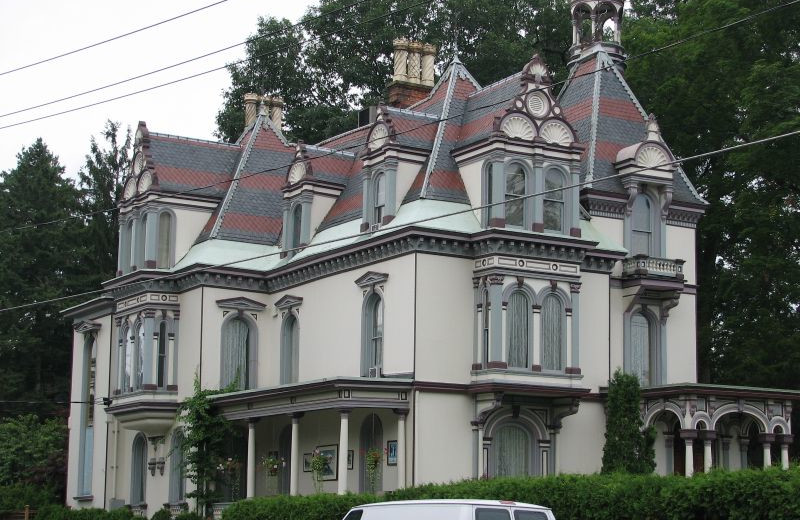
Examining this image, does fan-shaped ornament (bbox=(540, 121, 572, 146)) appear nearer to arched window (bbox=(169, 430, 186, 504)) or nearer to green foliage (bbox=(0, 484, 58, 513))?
arched window (bbox=(169, 430, 186, 504))

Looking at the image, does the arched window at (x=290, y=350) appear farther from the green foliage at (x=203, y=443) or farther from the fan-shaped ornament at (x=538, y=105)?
the fan-shaped ornament at (x=538, y=105)

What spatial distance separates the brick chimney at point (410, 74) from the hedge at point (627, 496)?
61.8ft

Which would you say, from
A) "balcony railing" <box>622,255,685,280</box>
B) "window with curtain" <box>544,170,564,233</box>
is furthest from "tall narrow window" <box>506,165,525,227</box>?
"balcony railing" <box>622,255,685,280</box>

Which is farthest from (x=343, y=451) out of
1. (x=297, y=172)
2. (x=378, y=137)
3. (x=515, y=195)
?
(x=297, y=172)

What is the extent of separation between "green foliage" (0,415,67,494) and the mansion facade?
217 inches

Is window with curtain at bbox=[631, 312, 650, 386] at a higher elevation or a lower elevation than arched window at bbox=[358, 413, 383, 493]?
higher

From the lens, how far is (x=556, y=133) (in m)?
41.7

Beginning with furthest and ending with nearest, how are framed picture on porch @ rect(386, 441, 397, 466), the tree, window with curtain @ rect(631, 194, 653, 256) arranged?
window with curtain @ rect(631, 194, 653, 256) → the tree → framed picture on porch @ rect(386, 441, 397, 466)

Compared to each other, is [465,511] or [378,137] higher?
[378,137]

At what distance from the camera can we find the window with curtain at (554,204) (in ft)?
136

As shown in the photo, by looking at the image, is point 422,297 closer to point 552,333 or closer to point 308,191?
point 552,333

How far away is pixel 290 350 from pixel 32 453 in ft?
59.9

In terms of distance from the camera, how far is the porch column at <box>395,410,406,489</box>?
3900cm

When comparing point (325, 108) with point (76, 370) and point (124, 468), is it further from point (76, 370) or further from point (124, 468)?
point (124, 468)
